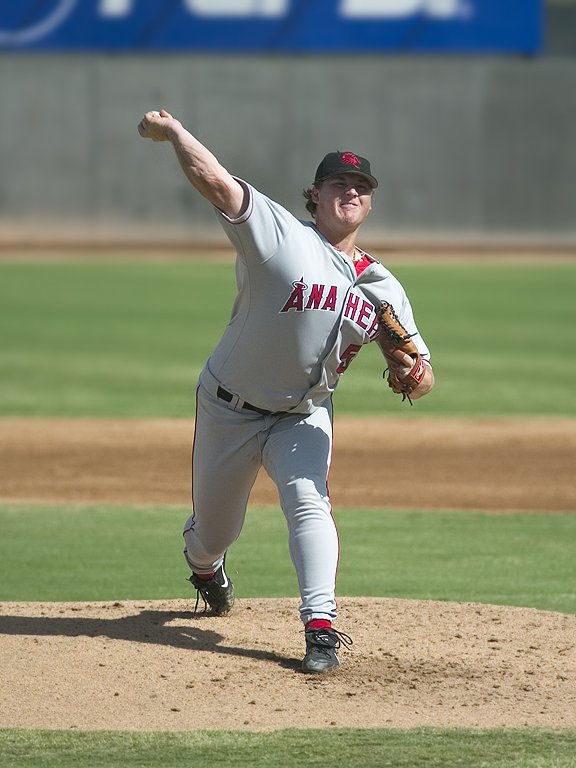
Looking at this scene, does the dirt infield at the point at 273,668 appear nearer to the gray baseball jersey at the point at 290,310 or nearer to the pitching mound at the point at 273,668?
the pitching mound at the point at 273,668

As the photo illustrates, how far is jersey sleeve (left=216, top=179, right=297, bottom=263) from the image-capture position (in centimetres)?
472

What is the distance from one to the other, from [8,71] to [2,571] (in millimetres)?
23738

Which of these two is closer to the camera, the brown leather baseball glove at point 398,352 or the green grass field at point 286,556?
the brown leather baseball glove at point 398,352

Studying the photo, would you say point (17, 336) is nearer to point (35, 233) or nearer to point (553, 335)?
point (553, 335)

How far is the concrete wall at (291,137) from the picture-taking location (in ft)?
95.8

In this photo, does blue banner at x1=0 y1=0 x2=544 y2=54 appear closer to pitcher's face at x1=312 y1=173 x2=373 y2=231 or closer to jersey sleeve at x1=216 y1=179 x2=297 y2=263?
pitcher's face at x1=312 y1=173 x2=373 y2=231

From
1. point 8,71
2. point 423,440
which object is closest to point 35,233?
point 8,71

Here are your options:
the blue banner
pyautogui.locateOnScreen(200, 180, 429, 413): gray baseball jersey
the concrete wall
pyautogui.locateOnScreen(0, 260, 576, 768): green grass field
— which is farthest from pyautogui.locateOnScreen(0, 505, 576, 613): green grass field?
the blue banner

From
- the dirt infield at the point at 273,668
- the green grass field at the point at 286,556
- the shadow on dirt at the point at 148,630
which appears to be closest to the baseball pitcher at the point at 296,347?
the dirt infield at the point at 273,668

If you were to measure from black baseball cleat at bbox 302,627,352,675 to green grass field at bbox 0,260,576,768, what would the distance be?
61cm

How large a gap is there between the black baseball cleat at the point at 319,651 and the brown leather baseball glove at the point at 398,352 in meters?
0.97

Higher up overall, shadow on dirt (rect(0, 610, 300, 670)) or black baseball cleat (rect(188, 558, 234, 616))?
black baseball cleat (rect(188, 558, 234, 616))

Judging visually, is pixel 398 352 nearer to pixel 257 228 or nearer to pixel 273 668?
pixel 257 228

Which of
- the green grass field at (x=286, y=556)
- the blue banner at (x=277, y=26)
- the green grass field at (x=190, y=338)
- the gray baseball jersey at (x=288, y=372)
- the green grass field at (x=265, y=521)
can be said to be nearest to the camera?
the green grass field at (x=265, y=521)
